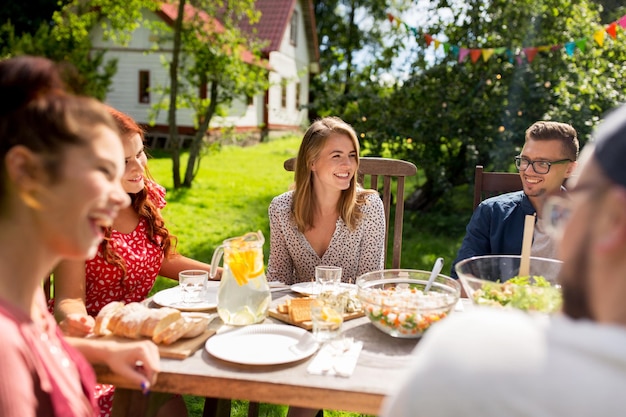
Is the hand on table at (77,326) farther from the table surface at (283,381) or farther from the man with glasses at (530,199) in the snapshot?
the man with glasses at (530,199)

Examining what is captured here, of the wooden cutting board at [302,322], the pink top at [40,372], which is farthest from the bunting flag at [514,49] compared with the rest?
the pink top at [40,372]

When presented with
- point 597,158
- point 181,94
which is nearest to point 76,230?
point 597,158

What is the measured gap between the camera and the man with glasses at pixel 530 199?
9.47ft

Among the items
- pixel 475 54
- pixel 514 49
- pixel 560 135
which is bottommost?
pixel 560 135

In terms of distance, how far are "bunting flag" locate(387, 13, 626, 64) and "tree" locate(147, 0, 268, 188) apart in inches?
125

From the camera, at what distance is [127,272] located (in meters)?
2.40

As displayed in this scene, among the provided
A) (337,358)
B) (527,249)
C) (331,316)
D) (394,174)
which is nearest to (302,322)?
(331,316)

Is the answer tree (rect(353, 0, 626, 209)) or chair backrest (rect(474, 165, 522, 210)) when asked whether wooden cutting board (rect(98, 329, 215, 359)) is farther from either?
tree (rect(353, 0, 626, 209))

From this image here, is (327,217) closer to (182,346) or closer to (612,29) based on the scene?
(182,346)

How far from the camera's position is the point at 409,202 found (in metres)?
8.21

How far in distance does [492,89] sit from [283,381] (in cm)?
658

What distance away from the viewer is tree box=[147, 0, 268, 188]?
30.6 ft

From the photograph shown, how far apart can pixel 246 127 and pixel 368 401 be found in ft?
57.9

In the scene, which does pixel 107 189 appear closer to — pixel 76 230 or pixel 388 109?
pixel 76 230
